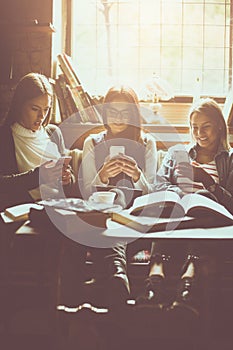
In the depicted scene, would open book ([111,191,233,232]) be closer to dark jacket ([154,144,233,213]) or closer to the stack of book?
dark jacket ([154,144,233,213])

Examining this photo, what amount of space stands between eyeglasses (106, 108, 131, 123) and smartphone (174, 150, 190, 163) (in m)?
0.26

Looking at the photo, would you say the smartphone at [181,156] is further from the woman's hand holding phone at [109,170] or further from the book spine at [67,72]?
the book spine at [67,72]

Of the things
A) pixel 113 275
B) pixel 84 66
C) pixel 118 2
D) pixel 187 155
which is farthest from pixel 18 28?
pixel 113 275

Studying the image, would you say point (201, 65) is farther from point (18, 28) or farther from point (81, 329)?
point (81, 329)

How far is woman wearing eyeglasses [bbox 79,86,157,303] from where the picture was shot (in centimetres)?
212

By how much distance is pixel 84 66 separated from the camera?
2.44 meters

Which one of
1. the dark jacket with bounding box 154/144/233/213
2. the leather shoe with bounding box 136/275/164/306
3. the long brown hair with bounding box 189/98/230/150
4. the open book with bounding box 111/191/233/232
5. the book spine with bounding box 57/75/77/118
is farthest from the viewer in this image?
the book spine with bounding box 57/75/77/118

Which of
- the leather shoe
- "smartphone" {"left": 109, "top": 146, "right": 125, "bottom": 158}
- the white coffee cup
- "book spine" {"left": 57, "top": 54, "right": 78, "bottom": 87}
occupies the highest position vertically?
"book spine" {"left": 57, "top": 54, "right": 78, "bottom": 87}

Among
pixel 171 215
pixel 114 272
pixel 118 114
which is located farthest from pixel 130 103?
pixel 114 272

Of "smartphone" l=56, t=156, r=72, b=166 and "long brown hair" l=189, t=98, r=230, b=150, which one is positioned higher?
"long brown hair" l=189, t=98, r=230, b=150

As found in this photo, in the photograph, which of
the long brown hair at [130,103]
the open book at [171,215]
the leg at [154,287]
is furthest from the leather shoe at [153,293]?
the long brown hair at [130,103]

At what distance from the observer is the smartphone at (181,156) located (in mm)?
2195

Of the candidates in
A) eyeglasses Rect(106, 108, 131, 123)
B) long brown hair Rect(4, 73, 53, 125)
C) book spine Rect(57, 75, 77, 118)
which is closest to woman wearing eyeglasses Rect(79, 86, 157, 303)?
eyeglasses Rect(106, 108, 131, 123)

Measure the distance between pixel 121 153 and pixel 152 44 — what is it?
0.61m
